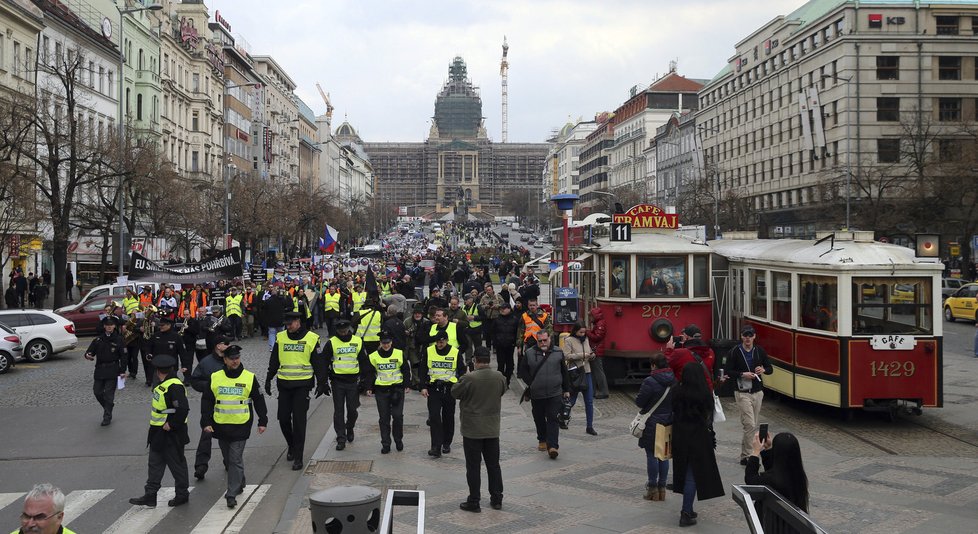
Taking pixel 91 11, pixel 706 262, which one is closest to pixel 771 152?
pixel 91 11

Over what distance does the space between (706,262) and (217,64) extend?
216 ft

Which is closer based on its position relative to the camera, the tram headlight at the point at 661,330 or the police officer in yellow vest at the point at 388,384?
the police officer in yellow vest at the point at 388,384

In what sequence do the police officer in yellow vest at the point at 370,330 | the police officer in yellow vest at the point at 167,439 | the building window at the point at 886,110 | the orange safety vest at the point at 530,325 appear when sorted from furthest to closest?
1. the building window at the point at 886,110
2. the orange safety vest at the point at 530,325
3. the police officer in yellow vest at the point at 370,330
4. the police officer in yellow vest at the point at 167,439

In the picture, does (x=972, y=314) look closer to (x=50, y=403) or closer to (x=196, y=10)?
(x=50, y=403)

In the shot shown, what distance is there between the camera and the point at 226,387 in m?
10.3

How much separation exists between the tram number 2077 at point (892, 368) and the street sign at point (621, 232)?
5244mm

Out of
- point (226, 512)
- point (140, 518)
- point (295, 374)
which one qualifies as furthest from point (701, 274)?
point (140, 518)

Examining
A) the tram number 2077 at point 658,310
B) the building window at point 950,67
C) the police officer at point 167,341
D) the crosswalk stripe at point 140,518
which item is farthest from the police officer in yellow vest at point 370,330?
the building window at point 950,67

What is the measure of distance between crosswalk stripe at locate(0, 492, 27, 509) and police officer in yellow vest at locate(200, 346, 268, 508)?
2174 millimetres

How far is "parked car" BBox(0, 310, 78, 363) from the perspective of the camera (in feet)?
77.5

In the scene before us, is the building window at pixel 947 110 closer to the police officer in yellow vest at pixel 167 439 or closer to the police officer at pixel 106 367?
the police officer at pixel 106 367

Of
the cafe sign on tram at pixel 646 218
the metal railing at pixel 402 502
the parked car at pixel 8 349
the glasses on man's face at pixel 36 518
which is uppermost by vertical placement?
the cafe sign on tram at pixel 646 218

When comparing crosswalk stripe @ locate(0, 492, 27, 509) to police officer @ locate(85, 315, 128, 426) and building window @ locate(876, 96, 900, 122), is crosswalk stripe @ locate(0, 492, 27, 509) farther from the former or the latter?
building window @ locate(876, 96, 900, 122)

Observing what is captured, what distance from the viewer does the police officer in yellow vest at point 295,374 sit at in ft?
38.8
